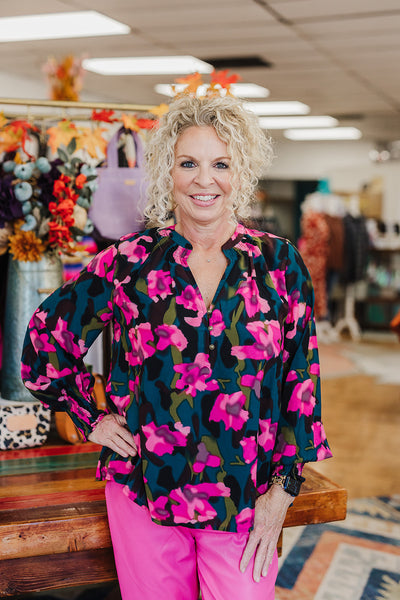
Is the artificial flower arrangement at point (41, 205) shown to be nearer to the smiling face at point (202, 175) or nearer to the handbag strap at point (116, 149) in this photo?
the handbag strap at point (116, 149)

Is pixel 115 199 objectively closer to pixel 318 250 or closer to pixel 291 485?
pixel 291 485

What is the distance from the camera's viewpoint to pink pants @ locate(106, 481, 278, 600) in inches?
58.8

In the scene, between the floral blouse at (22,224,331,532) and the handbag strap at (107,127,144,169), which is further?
the handbag strap at (107,127,144,169)

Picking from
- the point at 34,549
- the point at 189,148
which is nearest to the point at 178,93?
the point at 189,148

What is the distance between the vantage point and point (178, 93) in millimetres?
1694

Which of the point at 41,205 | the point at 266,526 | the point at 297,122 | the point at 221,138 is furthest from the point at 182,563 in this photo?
the point at 297,122

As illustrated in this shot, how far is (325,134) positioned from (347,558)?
387 inches

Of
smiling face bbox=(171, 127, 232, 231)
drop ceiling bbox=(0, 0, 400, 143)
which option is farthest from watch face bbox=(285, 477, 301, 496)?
drop ceiling bbox=(0, 0, 400, 143)

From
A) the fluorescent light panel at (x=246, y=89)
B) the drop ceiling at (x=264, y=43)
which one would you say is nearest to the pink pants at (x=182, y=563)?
the drop ceiling at (x=264, y=43)

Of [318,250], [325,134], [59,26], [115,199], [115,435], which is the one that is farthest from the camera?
[325,134]

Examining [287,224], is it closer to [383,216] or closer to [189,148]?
[383,216]

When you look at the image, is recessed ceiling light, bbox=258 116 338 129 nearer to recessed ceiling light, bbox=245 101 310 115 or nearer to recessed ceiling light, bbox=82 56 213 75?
recessed ceiling light, bbox=245 101 310 115

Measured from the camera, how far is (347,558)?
3.00 m

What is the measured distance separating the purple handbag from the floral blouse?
2.87 feet
